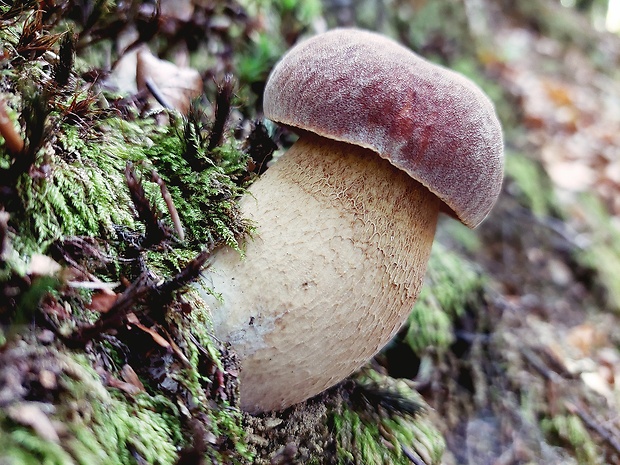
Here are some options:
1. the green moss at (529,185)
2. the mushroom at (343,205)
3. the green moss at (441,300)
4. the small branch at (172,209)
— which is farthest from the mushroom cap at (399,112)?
the green moss at (529,185)

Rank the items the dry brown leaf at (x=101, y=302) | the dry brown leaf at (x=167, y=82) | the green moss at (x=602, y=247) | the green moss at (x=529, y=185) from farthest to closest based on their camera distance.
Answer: the green moss at (x=529, y=185) → the green moss at (x=602, y=247) → the dry brown leaf at (x=167, y=82) → the dry brown leaf at (x=101, y=302)

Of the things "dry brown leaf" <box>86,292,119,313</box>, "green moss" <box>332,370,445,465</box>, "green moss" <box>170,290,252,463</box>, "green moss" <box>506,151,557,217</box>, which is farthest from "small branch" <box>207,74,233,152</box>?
"green moss" <box>506,151,557,217</box>

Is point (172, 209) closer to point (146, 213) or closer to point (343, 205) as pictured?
point (146, 213)

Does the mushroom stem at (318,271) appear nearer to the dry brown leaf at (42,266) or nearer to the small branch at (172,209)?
the small branch at (172,209)

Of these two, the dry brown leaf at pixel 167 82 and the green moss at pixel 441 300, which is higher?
the dry brown leaf at pixel 167 82

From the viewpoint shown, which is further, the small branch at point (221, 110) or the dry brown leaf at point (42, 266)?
the small branch at point (221, 110)

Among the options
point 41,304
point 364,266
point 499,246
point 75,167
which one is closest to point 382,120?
point 364,266
